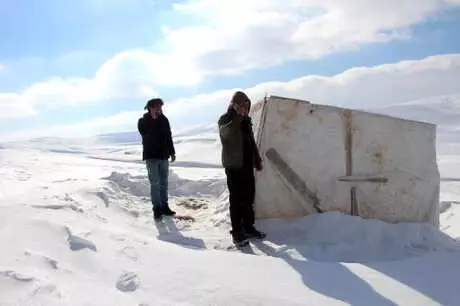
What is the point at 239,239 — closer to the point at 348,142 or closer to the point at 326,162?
the point at 326,162

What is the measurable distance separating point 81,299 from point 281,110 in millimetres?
3400

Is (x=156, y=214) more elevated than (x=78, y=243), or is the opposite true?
(x=78, y=243)

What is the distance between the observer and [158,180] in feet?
19.5

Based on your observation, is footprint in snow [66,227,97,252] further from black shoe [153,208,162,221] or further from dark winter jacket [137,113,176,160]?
dark winter jacket [137,113,176,160]

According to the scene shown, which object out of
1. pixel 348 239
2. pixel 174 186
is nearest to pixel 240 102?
pixel 348 239

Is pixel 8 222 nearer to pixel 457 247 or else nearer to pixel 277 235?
pixel 277 235

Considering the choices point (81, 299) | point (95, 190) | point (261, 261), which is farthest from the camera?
point (95, 190)

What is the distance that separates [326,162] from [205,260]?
2.34 meters

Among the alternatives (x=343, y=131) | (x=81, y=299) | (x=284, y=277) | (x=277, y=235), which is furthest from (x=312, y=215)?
(x=81, y=299)

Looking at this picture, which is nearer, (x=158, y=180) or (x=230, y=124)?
(x=230, y=124)

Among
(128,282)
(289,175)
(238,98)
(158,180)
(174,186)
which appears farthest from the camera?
(174,186)

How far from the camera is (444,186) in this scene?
12.1 m

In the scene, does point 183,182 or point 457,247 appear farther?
point 183,182

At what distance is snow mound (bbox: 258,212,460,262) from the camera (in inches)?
177
